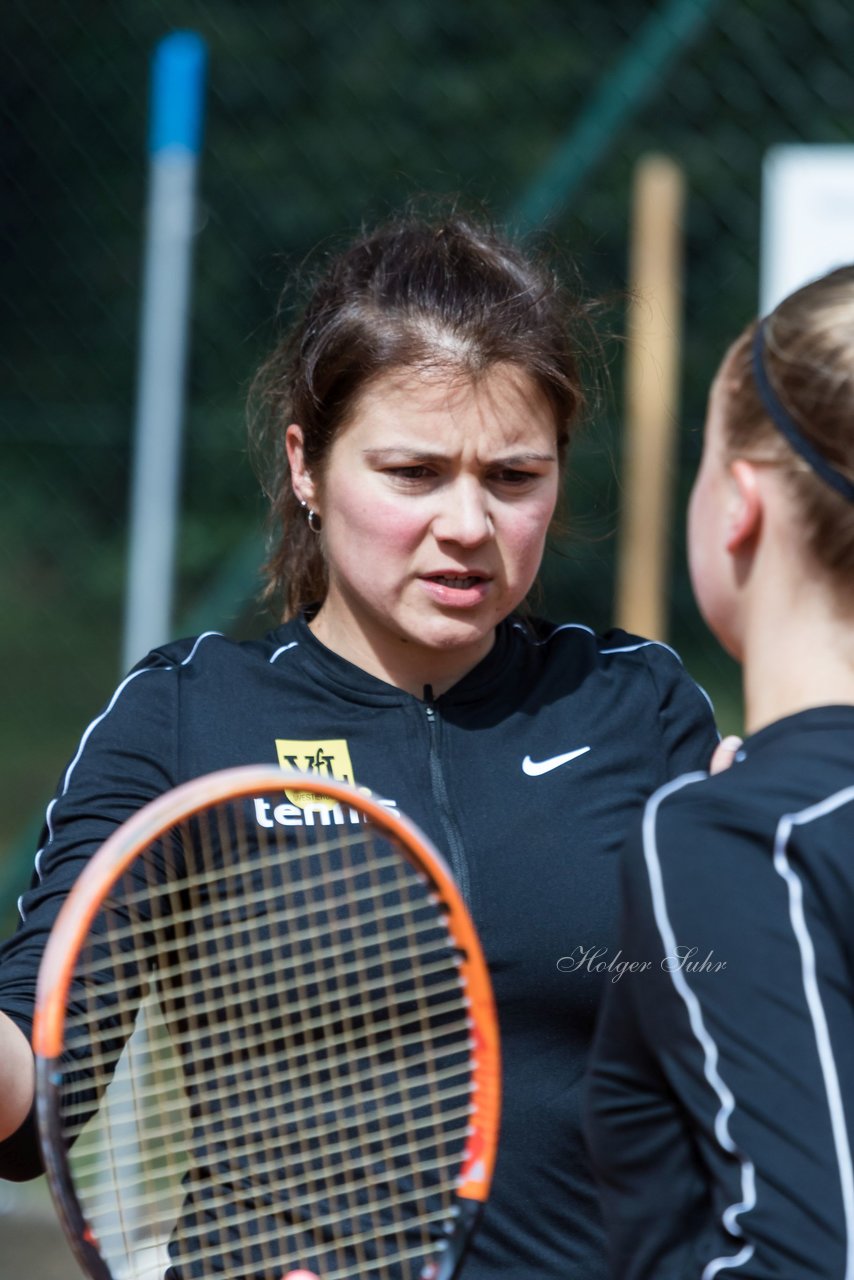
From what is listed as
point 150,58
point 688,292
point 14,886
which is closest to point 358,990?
point 14,886

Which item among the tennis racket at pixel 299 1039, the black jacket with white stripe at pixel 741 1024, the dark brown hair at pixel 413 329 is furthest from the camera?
the dark brown hair at pixel 413 329

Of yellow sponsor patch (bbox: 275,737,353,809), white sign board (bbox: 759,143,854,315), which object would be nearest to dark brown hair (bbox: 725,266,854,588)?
yellow sponsor patch (bbox: 275,737,353,809)

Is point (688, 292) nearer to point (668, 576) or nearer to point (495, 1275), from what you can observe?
point (668, 576)

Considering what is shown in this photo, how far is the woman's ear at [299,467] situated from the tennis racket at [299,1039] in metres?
0.46

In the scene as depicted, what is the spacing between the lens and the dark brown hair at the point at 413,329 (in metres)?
2.25

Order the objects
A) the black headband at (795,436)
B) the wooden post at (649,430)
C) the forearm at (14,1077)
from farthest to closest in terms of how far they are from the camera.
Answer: the wooden post at (649,430)
the forearm at (14,1077)
the black headband at (795,436)

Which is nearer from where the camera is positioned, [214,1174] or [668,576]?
[214,1174]

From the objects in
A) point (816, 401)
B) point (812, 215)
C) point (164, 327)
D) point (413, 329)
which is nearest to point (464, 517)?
point (413, 329)

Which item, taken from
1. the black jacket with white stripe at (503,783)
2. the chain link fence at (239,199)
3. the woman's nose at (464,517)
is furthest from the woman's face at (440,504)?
the chain link fence at (239,199)

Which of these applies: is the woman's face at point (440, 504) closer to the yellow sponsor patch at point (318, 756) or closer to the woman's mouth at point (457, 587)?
the woman's mouth at point (457, 587)

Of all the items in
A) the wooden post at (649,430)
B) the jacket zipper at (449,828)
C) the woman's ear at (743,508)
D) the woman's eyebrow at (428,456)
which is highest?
the wooden post at (649,430)

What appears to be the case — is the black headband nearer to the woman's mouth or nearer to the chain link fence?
the woman's mouth

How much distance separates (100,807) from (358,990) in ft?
1.22

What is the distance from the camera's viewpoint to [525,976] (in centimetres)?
207
